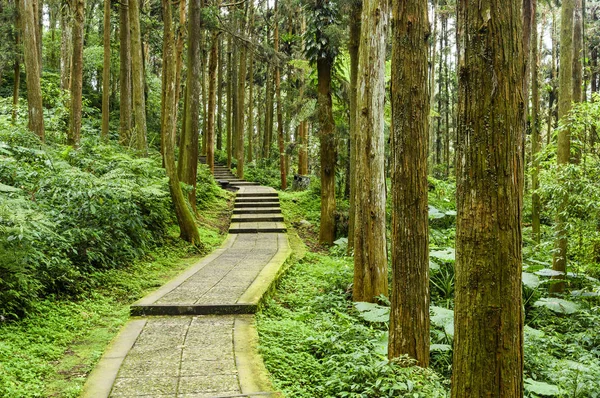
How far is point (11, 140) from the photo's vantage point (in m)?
8.94

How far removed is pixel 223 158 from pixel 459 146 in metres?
29.8

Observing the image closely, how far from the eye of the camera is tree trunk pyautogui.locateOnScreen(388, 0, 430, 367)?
4680 millimetres

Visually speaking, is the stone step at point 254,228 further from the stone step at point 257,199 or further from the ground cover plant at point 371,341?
the ground cover plant at point 371,341

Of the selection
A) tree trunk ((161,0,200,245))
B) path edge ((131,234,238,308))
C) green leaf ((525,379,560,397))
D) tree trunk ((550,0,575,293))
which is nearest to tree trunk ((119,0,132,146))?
tree trunk ((161,0,200,245))

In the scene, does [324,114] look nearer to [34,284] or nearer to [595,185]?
[595,185]

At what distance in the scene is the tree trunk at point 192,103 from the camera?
12.1 metres

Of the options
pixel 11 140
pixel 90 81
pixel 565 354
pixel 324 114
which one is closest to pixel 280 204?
pixel 324 114

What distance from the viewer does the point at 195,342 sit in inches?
193

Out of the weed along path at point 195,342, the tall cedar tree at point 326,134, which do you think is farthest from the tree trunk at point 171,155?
the tall cedar tree at point 326,134

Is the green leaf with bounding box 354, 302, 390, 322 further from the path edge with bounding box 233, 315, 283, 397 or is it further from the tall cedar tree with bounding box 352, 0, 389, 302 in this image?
the path edge with bounding box 233, 315, 283, 397

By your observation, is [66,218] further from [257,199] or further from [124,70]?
[257,199]

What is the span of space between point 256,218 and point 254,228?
1323 mm

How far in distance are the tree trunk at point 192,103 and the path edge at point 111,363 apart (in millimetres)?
7971

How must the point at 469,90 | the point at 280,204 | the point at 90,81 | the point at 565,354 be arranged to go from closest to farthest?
the point at 469,90 → the point at 565,354 → the point at 280,204 → the point at 90,81
